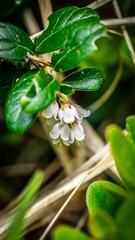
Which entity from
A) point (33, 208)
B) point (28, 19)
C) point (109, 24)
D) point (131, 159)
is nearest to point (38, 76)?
point (131, 159)

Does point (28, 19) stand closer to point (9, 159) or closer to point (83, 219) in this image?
point (9, 159)

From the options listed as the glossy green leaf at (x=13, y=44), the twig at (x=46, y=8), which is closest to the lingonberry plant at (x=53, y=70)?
the glossy green leaf at (x=13, y=44)

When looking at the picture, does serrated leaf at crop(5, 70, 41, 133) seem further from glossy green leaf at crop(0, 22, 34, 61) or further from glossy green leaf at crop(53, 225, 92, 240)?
glossy green leaf at crop(53, 225, 92, 240)

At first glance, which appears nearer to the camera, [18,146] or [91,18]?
[91,18]

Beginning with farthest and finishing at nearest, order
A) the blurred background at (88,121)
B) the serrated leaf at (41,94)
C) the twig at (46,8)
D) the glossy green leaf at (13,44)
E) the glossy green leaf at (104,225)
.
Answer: the blurred background at (88,121)
the twig at (46,8)
the glossy green leaf at (13,44)
the serrated leaf at (41,94)
the glossy green leaf at (104,225)

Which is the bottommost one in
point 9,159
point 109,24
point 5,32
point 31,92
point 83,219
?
point 83,219

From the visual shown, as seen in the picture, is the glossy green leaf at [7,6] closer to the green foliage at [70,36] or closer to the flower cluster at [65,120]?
the green foliage at [70,36]
